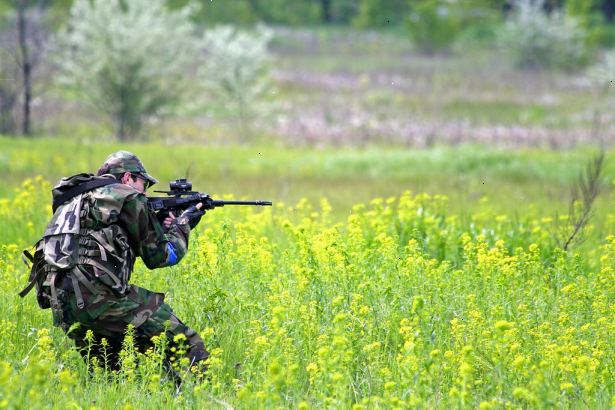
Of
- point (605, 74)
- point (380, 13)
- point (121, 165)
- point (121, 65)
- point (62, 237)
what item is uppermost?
point (380, 13)

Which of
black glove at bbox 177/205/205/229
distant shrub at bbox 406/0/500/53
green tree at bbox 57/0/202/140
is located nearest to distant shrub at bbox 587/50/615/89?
distant shrub at bbox 406/0/500/53

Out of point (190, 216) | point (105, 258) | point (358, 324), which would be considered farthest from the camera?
point (358, 324)

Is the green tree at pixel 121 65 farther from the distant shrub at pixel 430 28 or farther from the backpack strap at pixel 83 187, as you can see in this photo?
the distant shrub at pixel 430 28

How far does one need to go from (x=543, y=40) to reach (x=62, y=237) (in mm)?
46888

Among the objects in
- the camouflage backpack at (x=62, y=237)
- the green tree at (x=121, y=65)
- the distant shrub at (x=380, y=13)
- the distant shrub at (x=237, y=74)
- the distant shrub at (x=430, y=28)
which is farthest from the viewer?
the distant shrub at (x=380, y=13)

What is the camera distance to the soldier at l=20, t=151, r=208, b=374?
18.5ft

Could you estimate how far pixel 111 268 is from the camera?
18.6ft

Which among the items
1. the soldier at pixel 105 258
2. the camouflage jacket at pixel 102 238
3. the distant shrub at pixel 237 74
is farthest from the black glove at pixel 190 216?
the distant shrub at pixel 237 74

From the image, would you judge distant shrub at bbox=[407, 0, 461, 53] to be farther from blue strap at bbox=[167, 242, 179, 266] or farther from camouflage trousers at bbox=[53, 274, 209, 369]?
camouflage trousers at bbox=[53, 274, 209, 369]

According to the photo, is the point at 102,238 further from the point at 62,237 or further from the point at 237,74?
the point at 237,74

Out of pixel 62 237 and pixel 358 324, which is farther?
pixel 358 324

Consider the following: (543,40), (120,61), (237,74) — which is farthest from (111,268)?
(543,40)

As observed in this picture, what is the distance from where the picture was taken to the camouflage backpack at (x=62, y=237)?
5.64 meters

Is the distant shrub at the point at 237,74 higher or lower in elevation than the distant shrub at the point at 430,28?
lower
